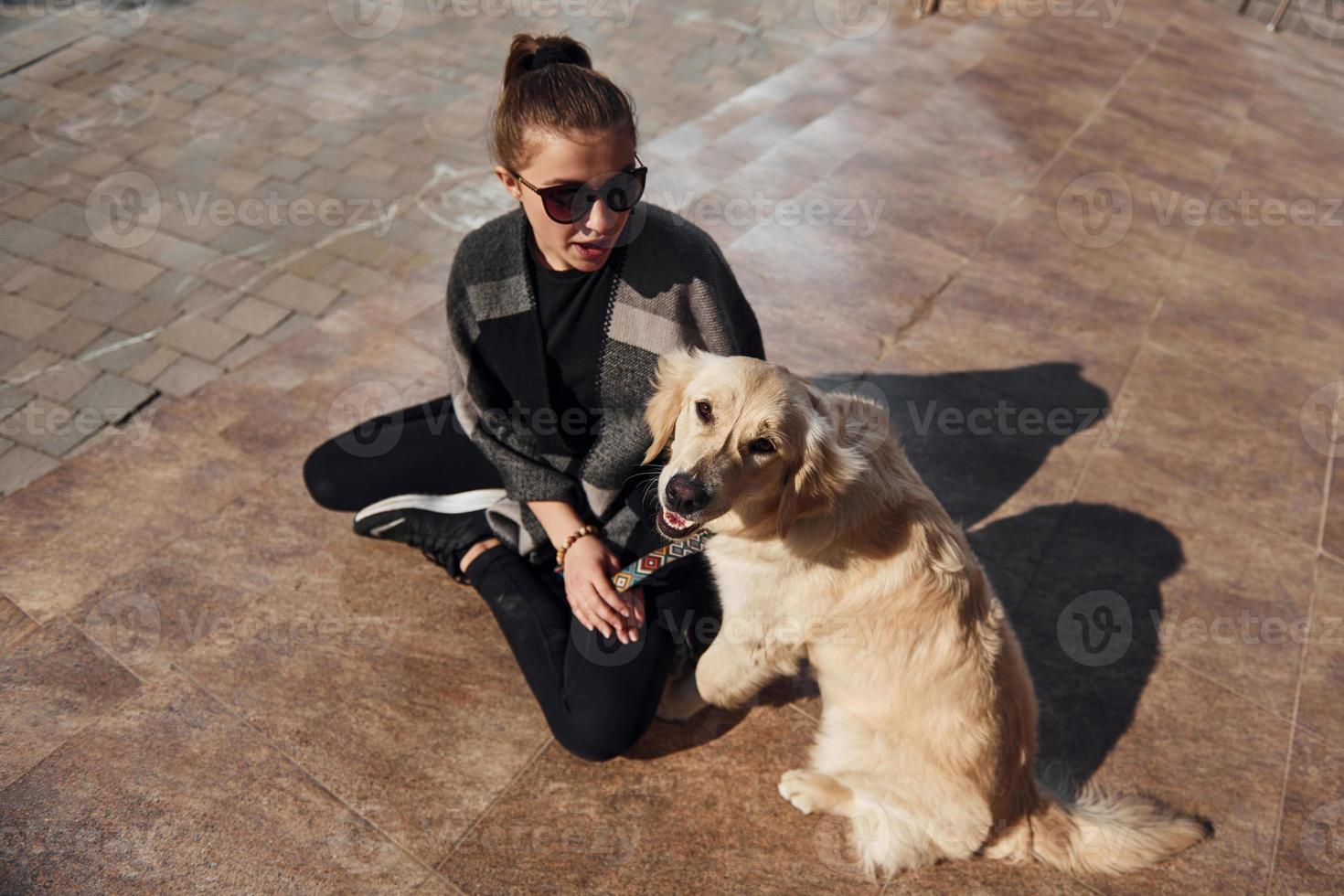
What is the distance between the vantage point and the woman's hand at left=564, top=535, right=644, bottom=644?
92.6 inches

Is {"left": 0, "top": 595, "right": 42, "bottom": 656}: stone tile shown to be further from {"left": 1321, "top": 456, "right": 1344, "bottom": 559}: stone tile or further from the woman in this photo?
{"left": 1321, "top": 456, "right": 1344, "bottom": 559}: stone tile

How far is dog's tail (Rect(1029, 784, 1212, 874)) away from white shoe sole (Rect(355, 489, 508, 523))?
1.87 metres

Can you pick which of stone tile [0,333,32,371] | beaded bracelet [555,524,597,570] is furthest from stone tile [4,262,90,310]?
beaded bracelet [555,524,597,570]

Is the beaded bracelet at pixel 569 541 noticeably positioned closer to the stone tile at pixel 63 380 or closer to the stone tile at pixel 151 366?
the stone tile at pixel 151 366

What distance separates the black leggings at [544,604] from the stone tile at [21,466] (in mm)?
2034

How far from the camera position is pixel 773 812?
89.4 inches

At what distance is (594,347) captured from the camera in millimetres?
2443

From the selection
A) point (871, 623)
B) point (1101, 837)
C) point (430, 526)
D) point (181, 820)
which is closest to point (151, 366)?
point (430, 526)

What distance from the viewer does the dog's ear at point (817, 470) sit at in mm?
1916

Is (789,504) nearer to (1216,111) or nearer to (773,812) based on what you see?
(773,812)

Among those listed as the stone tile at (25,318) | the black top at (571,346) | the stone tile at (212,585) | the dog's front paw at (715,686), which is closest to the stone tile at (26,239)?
the stone tile at (25,318)

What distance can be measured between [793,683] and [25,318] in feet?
16.3

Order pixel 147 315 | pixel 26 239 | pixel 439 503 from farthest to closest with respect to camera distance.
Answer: pixel 26 239
pixel 147 315
pixel 439 503

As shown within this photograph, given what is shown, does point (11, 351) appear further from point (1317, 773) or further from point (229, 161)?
point (1317, 773)
